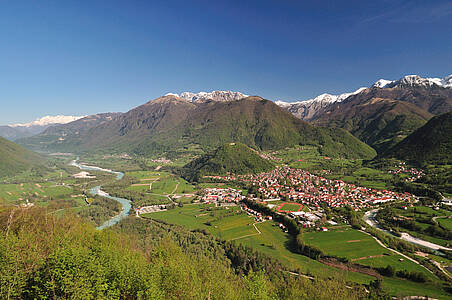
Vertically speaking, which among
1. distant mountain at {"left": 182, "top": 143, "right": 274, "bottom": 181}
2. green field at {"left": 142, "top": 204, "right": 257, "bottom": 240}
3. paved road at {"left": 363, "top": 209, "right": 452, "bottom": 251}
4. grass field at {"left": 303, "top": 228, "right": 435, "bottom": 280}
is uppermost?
distant mountain at {"left": 182, "top": 143, "right": 274, "bottom": 181}

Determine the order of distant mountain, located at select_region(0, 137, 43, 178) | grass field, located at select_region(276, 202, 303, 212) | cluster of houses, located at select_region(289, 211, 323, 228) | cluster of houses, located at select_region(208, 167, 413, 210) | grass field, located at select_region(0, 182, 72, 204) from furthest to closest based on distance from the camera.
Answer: distant mountain, located at select_region(0, 137, 43, 178) → grass field, located at select_region(0, 182, 72, 204) → cluster of houses, located at select_region(208, 167, 413, 210) → grass field, located at select_region(276, 202, 303, 212) → cluster of houses, located at select_region(289, 211, 323, 228)

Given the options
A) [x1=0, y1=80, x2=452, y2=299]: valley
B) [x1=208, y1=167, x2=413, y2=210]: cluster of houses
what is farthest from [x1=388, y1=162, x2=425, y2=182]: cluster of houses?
[x1=208, y1=167, x2=413, y2=210]: cluster of houses

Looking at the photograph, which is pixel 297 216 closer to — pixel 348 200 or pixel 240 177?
pixel 348 200

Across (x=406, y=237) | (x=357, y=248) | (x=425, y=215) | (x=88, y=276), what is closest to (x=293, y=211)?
(x=357, y=248)

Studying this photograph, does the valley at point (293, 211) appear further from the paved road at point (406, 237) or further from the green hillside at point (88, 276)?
the green hillside at point (88, 276)

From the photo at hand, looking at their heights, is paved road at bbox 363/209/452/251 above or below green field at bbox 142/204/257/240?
above

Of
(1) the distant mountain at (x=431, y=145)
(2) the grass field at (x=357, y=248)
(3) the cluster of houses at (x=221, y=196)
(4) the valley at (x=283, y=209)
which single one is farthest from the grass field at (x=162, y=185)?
(1) the distant mountain at (x=431, y=145)

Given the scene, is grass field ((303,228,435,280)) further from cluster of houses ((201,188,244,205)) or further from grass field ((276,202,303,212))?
cluster of houses ((201,188,244,205))
